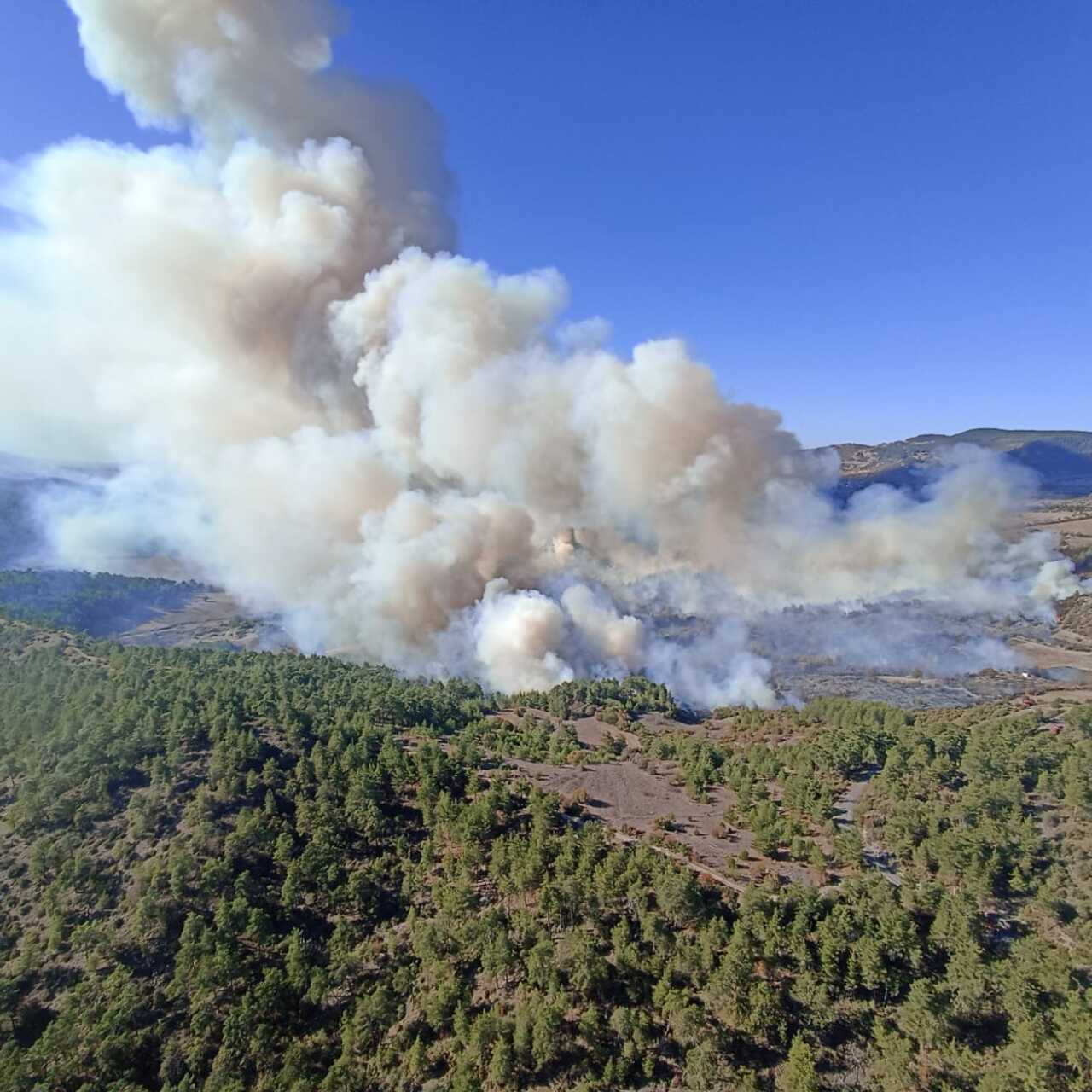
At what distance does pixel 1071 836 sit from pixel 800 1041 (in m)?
21.9

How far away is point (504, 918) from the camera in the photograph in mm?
32906

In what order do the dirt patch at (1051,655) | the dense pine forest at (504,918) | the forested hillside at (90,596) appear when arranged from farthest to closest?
the forested hillside at (90,596) < the dirt patch at (1051,655) < the dense pine forest at (504,918)

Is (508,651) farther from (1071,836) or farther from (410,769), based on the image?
(1071,836)

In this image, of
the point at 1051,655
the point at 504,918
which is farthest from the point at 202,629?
the point at 1051,655

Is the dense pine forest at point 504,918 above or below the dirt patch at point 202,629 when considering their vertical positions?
below

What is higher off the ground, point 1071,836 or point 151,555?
point 151,555

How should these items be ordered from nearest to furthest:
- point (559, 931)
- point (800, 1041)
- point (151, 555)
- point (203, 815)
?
1. point (800, 1041)
2. point (559, 931)
3. point (203, 815)
4. point (151, 555)

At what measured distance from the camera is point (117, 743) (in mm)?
47625

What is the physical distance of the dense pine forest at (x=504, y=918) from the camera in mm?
26375

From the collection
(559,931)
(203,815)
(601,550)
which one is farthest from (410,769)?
(601,550)

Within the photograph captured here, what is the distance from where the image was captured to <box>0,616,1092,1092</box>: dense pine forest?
2638 cm

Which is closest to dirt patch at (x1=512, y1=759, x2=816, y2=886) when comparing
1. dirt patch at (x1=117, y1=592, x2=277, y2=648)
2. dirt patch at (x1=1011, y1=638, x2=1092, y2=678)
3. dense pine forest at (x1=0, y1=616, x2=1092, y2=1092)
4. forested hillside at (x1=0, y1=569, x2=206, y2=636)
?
dense pine forest at (x1=0, y1=616, x2=1092, y2=1092)

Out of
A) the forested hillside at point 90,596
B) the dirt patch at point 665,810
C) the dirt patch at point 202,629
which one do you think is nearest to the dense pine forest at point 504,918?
the dirt patch at point 665,810

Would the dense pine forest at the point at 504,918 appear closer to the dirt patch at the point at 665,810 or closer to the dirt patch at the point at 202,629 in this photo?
the dirt patch at the point at 665,810
